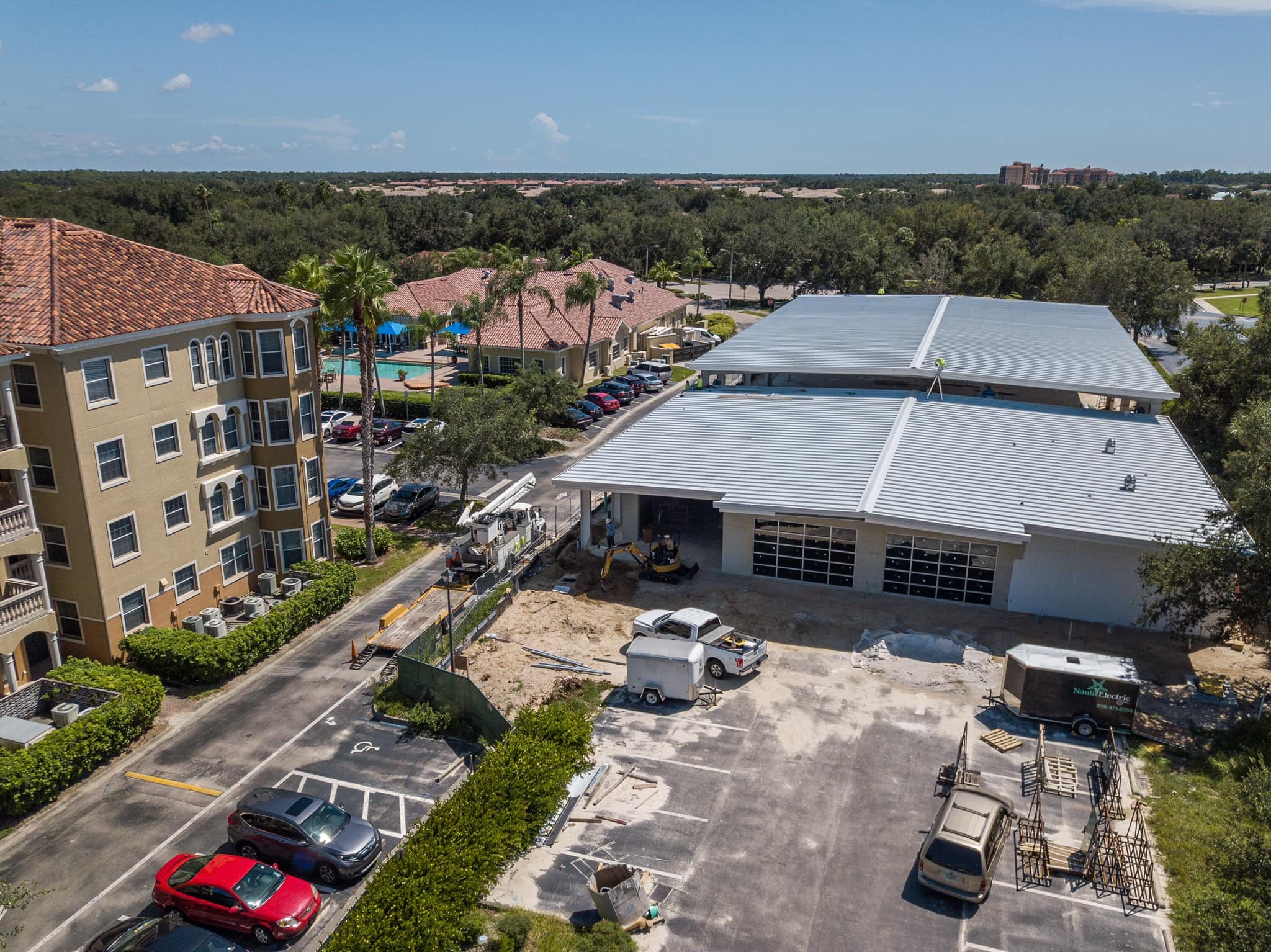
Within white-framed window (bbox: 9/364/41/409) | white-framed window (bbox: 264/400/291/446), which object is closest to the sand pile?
white-framed window (bbox: 264/400/291/446)

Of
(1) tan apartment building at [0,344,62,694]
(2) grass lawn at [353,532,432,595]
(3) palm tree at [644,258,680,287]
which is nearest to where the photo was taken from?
(1) tan apartment building at [0,344,62,694]

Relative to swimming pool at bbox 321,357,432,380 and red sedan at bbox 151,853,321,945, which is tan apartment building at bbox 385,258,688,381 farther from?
red sedan at bbox 151,853,321,945

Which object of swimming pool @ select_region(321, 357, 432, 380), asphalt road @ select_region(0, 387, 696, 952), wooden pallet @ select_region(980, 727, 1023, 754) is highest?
swimming pool @ select_region(321, 357, 432, 380)

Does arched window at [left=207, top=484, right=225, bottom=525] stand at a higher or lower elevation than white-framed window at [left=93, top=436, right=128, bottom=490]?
lower

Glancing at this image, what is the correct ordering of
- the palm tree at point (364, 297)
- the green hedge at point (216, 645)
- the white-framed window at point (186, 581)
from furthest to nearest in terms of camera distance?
the palm tree at point (364, 297)
the white-framed window at point (186, 581)
the green hedge at point (216, 645)

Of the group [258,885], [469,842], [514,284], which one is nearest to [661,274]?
[514,284]

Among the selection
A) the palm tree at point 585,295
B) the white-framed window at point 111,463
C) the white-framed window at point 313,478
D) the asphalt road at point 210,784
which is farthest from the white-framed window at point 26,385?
the palm tree at point 585,295

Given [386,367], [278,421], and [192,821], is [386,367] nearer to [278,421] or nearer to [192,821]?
[278,421]

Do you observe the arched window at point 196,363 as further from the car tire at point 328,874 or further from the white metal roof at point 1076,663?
the white metal roof at point 1076,663
